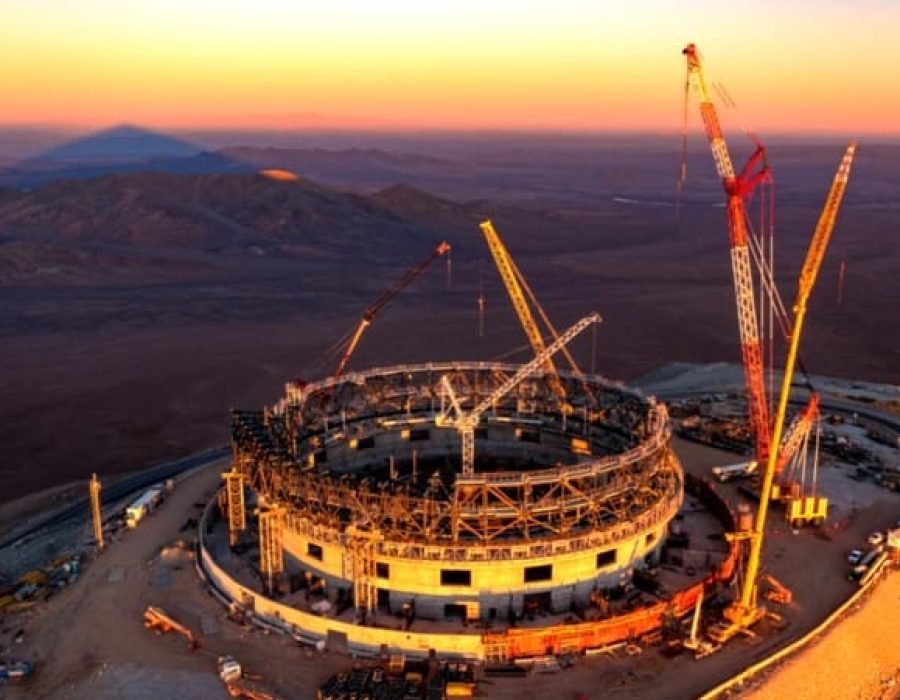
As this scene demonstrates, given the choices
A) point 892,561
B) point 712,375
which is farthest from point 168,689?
point 712,375

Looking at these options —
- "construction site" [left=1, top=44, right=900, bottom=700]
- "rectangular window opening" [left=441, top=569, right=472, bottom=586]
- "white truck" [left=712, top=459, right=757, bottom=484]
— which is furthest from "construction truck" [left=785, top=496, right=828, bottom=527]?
"rectangular window opening" [left=441, top=569, right=472, bottom=586]

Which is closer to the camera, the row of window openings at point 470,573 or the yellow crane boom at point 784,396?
the yellow crane boom at point 784,396

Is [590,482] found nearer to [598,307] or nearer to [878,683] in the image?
[878,683]

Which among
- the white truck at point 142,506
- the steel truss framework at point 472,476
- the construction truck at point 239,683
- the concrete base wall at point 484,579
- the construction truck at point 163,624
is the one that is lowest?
the white truck at point 142,506

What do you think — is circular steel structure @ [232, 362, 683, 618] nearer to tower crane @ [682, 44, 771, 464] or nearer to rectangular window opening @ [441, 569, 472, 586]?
rectangular window opening @ [441, 569, 472, 586]

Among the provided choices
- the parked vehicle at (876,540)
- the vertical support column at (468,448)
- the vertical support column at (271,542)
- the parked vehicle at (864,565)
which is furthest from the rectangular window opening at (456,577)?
the parked vehicle at (876,540)

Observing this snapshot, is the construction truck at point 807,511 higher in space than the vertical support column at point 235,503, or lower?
lower

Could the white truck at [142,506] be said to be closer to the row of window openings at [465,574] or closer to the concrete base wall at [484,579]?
the concrete base wall at [484,579]
